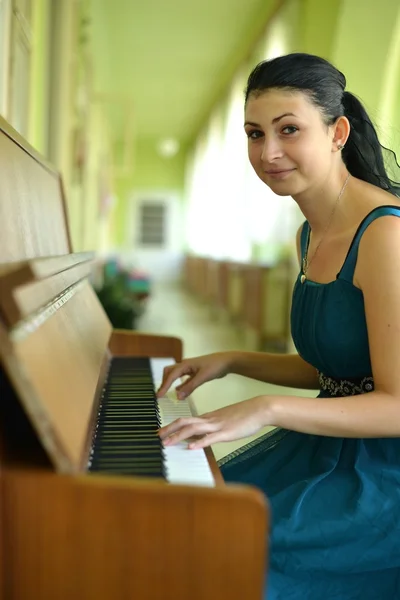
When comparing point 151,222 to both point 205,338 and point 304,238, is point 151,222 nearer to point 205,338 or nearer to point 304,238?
point 205,338

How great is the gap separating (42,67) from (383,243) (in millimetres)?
2806

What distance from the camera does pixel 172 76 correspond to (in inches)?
370

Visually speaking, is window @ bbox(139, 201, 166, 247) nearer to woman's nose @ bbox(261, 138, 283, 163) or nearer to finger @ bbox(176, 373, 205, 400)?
finger @ bbox(176, 373, 205, 400)

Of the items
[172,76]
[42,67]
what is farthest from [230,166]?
[42,67]

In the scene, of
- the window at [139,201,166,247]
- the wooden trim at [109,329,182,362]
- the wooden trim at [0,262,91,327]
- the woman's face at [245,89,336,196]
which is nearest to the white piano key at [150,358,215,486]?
the wooden trim at [0,262,91,327]

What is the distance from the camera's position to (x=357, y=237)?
1.16 m

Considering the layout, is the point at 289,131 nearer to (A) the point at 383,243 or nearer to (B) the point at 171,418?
(A) the point at 383,243

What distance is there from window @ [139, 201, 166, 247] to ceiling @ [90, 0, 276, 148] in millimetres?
4407

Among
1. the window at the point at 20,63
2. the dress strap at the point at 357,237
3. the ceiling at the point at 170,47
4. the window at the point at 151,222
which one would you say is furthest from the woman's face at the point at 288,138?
the window at the point at 151,222

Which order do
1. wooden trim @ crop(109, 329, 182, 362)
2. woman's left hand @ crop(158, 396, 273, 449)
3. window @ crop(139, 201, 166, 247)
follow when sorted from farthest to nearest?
window @ crop(139, 201, 166, 247) < wooden trim @ crop(109, 329, 182, 362) < woman's left hand @ crop(158, 396, 273, 449)

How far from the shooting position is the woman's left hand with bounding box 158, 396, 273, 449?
0.94m

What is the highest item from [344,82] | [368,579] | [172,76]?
[172,76]

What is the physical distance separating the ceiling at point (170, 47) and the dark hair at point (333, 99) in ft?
17.1

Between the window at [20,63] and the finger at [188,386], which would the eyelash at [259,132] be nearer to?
the finger at [188,386]
